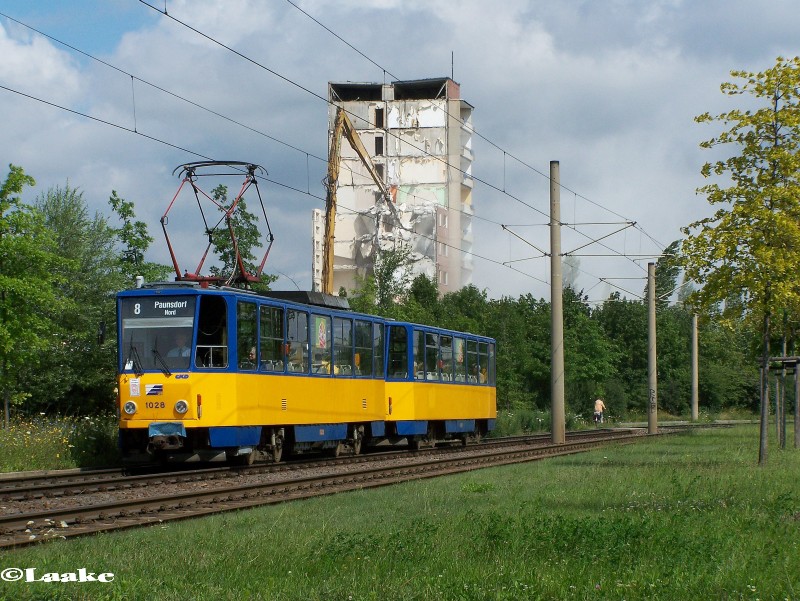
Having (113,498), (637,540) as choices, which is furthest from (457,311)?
(637,540)

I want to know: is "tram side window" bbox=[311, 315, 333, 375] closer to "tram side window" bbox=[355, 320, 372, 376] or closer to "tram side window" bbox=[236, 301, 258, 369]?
"tram side window" bbox=[355, 320, 372, 376]

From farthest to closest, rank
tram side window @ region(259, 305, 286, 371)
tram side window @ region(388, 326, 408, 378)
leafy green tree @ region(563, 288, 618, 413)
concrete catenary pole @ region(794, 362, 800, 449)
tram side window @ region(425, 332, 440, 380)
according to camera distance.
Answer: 1. leafy green tree @ region(563, 288, 618, 413)
2. tram side window @ region(425, 332, 440, 380)
3. tram side window @ region(388, 326, 408, 378)
4. concrete catenary pole @ region(794, 362, 800, 449)
5. tram side window @ region(259, 305, 286, 371)

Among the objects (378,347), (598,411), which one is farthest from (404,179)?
(378,347)

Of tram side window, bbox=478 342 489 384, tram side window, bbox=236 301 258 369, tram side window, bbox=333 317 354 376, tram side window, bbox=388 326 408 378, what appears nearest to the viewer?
tram side window, bbox=236 301 258 369

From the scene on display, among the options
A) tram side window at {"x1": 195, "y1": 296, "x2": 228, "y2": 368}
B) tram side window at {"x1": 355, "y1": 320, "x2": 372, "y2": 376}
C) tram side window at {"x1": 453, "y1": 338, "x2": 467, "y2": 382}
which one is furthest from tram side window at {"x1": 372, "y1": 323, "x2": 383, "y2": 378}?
tram side window at {"x1": 195, "y1": 296, "x2": 228, "y2": 368}

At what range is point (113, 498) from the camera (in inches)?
651

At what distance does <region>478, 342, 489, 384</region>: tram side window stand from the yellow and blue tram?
20.2 ft

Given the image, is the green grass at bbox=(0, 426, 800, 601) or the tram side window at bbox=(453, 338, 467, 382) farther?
the tram side window at bbox=(453, 338, 467, 382)

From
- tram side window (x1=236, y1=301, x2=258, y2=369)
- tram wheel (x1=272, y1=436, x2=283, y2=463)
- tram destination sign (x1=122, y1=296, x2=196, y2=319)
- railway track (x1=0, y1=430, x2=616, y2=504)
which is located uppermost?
tram destination sign (x1=122, y1=296, x2=196, y2=319)

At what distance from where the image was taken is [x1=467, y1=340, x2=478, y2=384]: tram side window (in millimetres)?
34875

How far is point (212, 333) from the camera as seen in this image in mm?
21516

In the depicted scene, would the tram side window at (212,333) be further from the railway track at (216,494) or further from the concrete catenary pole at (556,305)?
the concrete catenary pole at (556,305)

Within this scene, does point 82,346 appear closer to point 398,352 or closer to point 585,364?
point 398,352

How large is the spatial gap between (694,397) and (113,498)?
47399 mm
